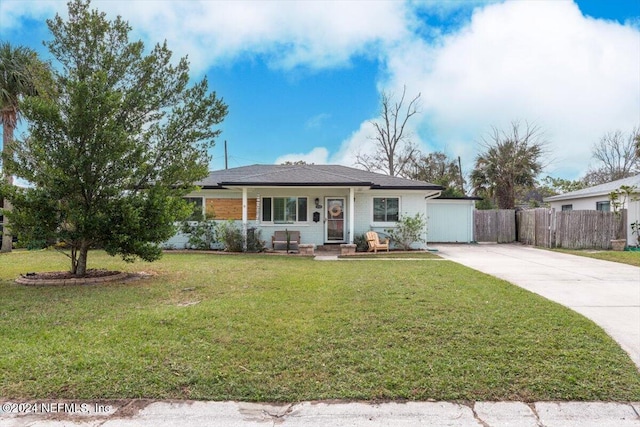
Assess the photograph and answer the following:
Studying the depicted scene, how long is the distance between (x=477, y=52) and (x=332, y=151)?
634 inches

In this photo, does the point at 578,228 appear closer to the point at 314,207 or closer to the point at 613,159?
Result: the point at 314,207

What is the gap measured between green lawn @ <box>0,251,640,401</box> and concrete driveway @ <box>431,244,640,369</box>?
0.36 meters

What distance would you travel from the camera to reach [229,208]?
14.8m

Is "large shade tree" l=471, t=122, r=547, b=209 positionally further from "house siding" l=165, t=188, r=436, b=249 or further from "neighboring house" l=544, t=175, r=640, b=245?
"house siding" l=165, t=188, r=436, b=249

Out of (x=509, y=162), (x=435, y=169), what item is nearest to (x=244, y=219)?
(x=509, y=162)

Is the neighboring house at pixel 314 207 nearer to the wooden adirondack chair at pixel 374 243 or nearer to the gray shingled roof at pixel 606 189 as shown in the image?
the wooden adirondack chair at pixel 374 243

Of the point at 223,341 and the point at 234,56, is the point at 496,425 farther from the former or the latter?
the point at 234,56

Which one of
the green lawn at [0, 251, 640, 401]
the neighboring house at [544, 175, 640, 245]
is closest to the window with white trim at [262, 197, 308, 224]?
the green lawn at [0, 251, 640, 401]

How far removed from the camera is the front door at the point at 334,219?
14977 mm

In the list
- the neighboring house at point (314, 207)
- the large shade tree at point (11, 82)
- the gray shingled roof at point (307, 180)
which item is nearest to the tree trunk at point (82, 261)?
the gray shingled roof at point (307, 180)

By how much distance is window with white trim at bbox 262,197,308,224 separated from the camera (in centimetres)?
1480

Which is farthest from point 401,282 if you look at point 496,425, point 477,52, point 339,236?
point 477,52

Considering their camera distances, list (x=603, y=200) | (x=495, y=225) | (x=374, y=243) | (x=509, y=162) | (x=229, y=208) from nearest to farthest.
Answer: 1. (x=374, y=243)
2. (x=229, y=208)
3. (x=603, y=200)
4. (x=495, y=225)
5. (x=509, y=162)

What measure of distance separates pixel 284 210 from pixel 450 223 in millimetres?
8940
